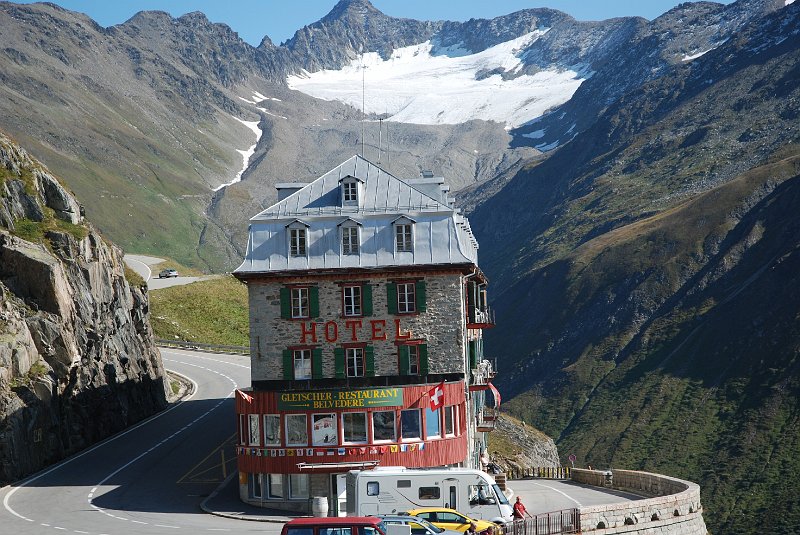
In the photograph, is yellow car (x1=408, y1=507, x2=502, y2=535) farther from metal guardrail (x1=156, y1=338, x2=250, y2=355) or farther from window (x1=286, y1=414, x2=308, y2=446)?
metal guardrail (x1=156, y1=338, x2=250, y2=355)

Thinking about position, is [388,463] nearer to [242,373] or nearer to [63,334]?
[63,334]

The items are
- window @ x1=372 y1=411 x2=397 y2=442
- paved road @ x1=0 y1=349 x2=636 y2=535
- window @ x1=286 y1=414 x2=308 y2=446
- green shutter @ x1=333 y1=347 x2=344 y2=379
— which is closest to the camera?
paved road @ x1=0 y1=349 x2=636 y2=535

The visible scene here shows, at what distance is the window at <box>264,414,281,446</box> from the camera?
193 ft

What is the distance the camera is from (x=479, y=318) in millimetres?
71562

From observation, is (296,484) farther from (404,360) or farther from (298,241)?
(298,241)

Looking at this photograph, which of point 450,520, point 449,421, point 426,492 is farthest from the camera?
point 449,421

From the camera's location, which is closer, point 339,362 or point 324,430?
point 324,430

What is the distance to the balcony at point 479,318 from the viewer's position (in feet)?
224

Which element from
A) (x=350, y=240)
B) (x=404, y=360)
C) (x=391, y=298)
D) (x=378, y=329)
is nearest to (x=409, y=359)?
(x=404, y=360)

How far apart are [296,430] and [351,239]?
10.8 meters

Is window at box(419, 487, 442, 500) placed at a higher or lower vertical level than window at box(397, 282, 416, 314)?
lower

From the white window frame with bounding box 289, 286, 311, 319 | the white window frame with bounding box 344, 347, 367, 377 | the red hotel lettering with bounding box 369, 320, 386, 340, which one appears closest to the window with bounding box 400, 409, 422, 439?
the white window frame with bounding box 344, 347, 367, 377

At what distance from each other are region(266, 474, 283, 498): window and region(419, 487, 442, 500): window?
11.3m

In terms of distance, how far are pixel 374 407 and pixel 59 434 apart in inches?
903
